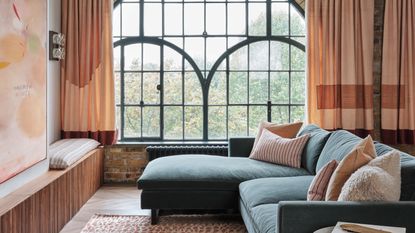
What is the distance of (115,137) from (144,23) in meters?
1.47

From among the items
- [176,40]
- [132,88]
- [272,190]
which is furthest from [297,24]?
[272,190]

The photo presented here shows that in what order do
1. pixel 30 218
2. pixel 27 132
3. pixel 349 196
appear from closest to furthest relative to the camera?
pixel 349 196 → pixel 30 218 → pixel 27 132

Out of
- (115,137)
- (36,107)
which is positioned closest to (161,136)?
(115,137)

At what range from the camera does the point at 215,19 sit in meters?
5.73

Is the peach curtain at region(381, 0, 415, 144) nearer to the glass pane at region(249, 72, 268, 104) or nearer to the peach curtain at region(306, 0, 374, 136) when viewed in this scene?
the peach curtain at region(306, 0, 374, 136)

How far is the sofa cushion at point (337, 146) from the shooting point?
3391 millimetres

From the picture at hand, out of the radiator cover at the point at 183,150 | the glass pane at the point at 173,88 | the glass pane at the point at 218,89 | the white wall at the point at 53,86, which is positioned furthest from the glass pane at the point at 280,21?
the white wall at the point at 53,86

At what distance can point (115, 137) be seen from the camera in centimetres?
548

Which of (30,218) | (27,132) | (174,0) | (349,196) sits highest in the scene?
(174,0)

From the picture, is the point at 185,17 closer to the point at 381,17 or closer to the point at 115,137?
the point at 115,137

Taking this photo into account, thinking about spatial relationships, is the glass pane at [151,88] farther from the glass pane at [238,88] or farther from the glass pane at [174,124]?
the glass pane at [238,88]

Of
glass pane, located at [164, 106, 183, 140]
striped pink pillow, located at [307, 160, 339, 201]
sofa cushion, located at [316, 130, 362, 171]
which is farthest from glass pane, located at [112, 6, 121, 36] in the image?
striped pink pillow, located at [307, 160, 339, 201]

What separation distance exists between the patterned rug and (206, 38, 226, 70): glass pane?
219cm

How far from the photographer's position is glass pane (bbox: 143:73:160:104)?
5.71 metres
